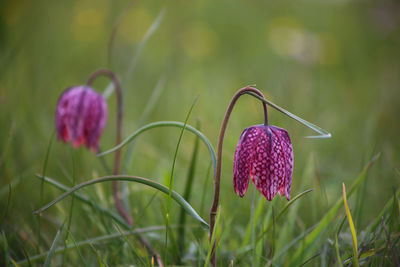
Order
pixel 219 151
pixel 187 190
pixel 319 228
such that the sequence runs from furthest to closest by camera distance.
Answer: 1. pixel 187 190
2. pixel 319 228
3. pixel 219 151

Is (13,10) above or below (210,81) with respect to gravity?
above

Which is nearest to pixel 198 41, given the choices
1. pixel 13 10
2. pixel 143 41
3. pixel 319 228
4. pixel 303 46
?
pixel 303 46

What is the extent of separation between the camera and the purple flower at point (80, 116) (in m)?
1.49

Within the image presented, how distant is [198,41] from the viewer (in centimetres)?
422

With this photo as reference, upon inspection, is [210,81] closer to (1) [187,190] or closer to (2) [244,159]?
(1) [187,190]

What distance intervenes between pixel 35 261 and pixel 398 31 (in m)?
4.55

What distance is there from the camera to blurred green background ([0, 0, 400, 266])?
6.13 feet

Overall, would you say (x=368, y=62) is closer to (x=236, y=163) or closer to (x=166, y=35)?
(x=166, y=35)

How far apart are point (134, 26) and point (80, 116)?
2.82m

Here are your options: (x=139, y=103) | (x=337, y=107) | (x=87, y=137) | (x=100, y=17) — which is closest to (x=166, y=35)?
(x=100, y=17)

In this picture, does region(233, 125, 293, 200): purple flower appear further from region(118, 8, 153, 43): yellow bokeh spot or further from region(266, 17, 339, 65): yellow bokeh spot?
region(118, 8, 153, 43): yellow bokeh spot

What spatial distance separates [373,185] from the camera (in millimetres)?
1859

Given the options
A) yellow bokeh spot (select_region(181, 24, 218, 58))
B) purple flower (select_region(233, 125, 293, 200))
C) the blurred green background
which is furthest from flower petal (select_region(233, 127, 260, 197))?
yellow bokeh spot (select_region(181, 24, 218, 58))

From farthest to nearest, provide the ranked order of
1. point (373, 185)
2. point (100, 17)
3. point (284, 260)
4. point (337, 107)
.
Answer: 1. point (100, 17)
2. point (337, 107)
3. point (373, 185)
4. point (284, 260)
